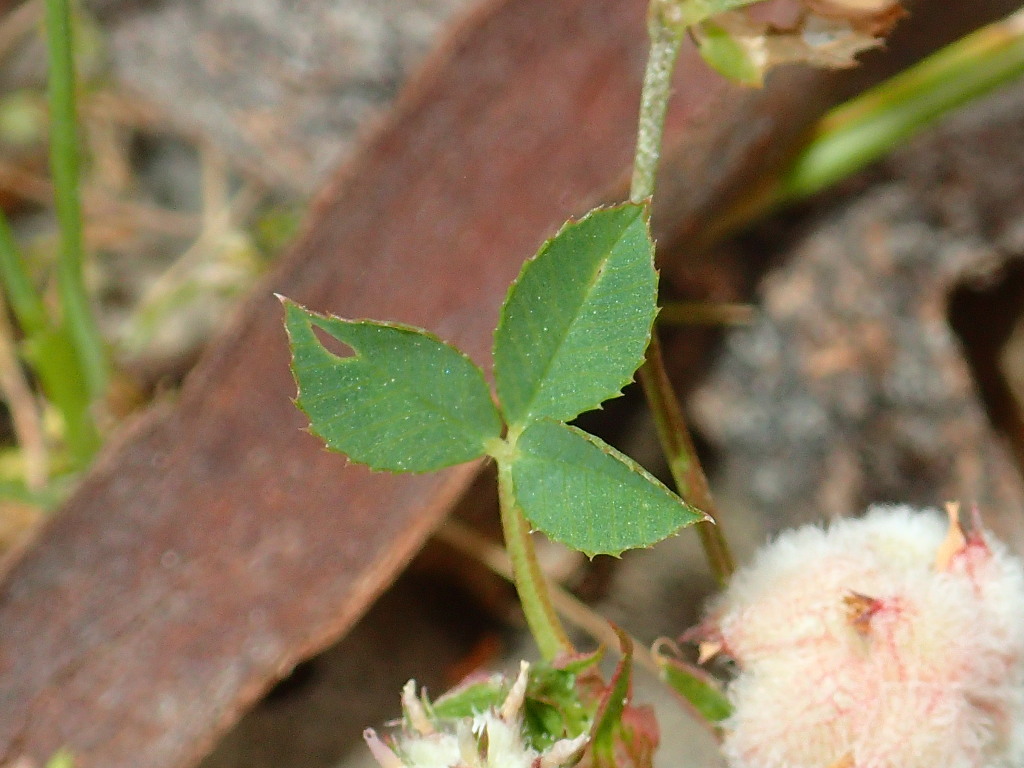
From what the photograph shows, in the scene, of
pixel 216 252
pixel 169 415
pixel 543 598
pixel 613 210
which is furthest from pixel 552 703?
pixel 216 252

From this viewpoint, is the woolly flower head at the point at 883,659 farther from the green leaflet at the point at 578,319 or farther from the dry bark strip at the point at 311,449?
the dry bark strip at the point at 311,449

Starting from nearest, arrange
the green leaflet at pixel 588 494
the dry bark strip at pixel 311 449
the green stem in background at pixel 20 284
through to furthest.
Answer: the green leaflet at pixel 588 494 → the dry bark strip at pixel 311 449 → the green stem in background at pixel 20 284

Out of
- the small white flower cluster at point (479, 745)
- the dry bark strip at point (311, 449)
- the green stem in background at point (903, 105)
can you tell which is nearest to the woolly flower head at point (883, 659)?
the small white flower cluster at point (479, 745)

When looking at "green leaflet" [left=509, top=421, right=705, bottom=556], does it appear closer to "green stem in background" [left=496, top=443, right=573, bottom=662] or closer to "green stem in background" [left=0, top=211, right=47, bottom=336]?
"green stem in background" [left=496, top=443, right=573, bottom=662]

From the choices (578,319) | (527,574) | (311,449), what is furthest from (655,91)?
(311,449)

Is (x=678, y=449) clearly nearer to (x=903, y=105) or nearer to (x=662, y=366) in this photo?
(x=662, y=366)

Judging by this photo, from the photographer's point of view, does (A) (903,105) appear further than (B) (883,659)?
Yes

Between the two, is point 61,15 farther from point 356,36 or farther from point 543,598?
point 543,598

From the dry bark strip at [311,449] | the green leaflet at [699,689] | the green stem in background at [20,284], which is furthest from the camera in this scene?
the green stem in background at [20,284]
